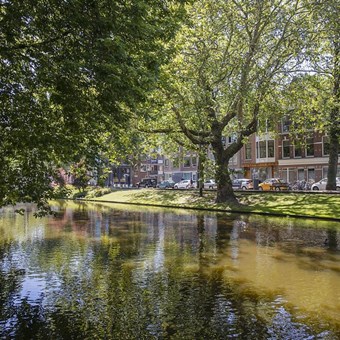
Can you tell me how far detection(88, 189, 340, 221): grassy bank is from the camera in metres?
25.0

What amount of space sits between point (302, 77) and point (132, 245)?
1844 cm

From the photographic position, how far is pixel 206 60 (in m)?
25.7

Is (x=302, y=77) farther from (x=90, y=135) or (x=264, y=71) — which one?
(x=90, y=135)

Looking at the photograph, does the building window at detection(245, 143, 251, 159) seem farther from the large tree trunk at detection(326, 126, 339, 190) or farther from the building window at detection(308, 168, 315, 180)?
the large tree trunk at detection(326, 126, 339, 190)

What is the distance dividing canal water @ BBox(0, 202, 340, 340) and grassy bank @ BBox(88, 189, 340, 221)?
25.0 feet

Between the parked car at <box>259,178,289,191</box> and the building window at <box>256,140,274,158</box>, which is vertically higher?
the building window at <box>256,140,274,158</box>

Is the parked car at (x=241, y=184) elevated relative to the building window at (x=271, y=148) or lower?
lower

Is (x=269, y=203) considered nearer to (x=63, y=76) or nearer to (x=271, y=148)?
(x=63, y=76)

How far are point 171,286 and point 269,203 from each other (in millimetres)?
21500

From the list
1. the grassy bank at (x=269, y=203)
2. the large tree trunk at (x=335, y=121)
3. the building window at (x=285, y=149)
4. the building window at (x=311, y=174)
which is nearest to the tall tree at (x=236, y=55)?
the grassy bank at (x=269, y=203)

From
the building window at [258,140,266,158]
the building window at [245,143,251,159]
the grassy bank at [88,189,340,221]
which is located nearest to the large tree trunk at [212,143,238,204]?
the grassy bank at [88,189,340,221]

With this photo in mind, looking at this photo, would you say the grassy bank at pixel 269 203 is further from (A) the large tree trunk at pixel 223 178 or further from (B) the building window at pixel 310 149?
(B) the building window at pixel 310 149

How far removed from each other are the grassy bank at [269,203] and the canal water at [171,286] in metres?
7.61

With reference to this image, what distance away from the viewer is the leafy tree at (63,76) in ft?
25.3
